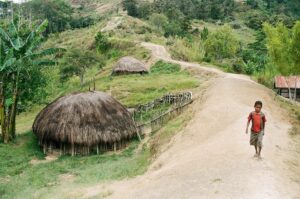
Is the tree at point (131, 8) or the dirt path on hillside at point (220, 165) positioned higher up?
the tree at point (131, 8)

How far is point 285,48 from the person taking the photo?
25.6 meters

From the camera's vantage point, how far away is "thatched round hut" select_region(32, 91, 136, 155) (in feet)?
72.3

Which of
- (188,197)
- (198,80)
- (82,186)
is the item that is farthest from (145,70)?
(188,197)

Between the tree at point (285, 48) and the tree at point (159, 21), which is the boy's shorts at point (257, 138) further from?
the tree at point (159, 21)

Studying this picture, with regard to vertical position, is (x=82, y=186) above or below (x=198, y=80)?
below

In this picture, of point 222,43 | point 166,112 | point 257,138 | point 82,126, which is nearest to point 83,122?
point 82,126

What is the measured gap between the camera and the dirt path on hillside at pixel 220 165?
36.7 ft

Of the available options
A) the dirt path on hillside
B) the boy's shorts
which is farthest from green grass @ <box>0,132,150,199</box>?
the boy's shorts

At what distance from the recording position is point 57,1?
8600 cm

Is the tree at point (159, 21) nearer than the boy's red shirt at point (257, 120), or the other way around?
the boy's red shirt at point (257, 120)

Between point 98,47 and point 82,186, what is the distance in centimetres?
3979

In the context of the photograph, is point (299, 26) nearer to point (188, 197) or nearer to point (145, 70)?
point (188, 197)

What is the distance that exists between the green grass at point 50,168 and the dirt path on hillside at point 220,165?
196 cm

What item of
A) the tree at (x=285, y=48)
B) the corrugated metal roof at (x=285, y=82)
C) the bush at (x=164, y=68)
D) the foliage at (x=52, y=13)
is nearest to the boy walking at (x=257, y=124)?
the tree at (x=285, y=48)
